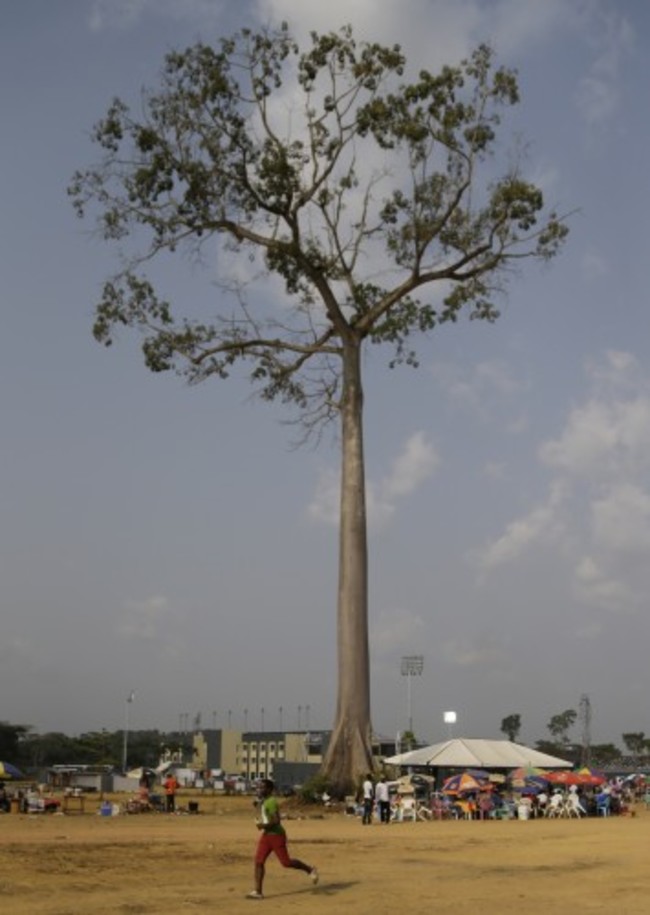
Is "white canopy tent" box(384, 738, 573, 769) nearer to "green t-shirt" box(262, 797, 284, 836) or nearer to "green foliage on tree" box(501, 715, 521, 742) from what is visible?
"green t-shirt" box(262, 797, 284, 836)

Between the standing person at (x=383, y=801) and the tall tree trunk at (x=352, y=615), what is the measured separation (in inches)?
110

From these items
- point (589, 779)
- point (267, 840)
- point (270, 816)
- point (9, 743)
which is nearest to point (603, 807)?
point (589, 779)

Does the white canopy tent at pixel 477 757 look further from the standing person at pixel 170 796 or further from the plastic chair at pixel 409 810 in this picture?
the standing person at pixel 170 796

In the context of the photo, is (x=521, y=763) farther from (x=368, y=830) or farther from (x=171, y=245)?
(x=171, y=245)

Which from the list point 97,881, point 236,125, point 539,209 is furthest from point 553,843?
point 236,125

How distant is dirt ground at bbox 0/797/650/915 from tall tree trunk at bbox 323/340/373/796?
17.3ft

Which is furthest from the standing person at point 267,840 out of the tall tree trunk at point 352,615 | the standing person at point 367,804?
the tall tree trunk at point 352,615

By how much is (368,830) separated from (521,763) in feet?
47.3

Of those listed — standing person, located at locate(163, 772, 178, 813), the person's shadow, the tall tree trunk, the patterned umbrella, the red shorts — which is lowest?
the person's shadow

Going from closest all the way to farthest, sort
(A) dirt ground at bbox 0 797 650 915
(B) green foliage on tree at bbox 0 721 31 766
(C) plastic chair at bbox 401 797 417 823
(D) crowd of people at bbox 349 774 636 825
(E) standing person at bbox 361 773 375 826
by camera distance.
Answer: (A) dirt ground at bbox 0 797 650 915 → (E) standing person at bbox 361 773 375 826 → (D) crowd of people at bbox 349 774 636 825 → (C) plastic chair at bbox 401 797 417 823 → (B) green foliage on tree at bbox 0 721 31 766

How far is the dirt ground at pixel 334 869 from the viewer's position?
48.9 feet

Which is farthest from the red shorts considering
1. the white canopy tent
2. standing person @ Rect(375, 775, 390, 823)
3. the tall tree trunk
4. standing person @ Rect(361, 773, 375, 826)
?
the white canopy tent

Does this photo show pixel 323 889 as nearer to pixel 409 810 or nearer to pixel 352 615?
pixel 409 810

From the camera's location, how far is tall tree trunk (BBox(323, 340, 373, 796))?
36.6 metres
